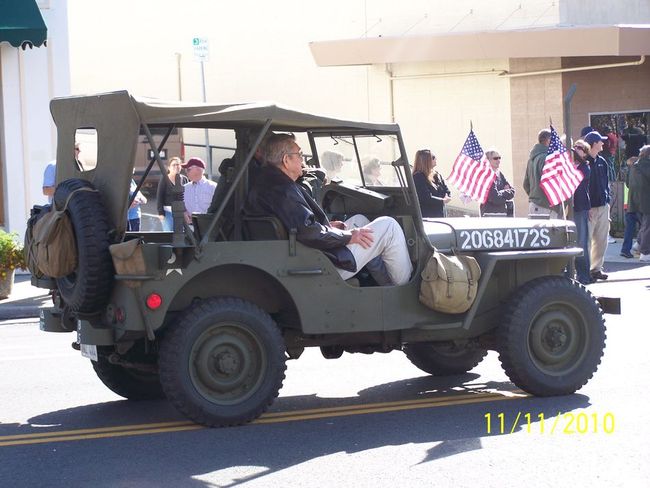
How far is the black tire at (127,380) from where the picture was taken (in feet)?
26.4

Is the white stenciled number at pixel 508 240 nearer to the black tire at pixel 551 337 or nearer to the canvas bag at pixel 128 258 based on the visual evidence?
the black tire at pixel 551 337

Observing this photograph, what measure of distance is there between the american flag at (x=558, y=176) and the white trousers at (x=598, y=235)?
1.19m

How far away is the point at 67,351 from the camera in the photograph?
10.7 meters

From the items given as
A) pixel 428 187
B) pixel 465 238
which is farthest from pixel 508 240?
pixel 428 187

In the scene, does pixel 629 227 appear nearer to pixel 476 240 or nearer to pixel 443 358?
pixel 443 358

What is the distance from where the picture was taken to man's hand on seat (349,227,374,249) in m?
7.61

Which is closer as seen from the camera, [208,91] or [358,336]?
[358,336]

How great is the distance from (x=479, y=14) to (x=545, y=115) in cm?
230

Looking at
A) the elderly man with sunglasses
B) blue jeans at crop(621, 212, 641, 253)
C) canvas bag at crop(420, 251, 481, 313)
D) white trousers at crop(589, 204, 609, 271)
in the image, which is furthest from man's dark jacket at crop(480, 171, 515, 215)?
canvas bag at crop(420, 251, 481, 313)

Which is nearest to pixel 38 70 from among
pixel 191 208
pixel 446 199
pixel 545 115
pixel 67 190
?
pixel 191 208

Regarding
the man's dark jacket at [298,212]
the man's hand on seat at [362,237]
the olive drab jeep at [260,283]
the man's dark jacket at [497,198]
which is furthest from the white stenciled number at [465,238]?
the man's dark jacket at [497,198]

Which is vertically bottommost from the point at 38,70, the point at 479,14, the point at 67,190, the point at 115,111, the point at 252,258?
the point at 252,258

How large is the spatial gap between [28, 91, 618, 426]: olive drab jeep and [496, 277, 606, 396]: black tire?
0.01 metres

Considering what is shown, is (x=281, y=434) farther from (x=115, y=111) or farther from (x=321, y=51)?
(x=321, y=51)
